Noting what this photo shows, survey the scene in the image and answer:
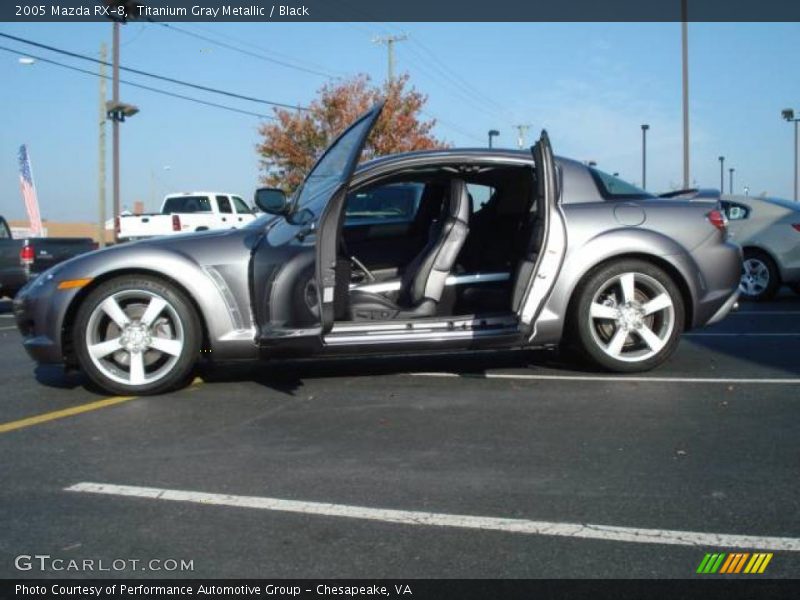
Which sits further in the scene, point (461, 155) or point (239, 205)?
point (239, 205)

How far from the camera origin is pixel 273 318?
521 centimetres

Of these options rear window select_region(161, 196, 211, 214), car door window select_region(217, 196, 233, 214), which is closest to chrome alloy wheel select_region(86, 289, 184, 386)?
rear window select_region(161, 196, 211, 214)

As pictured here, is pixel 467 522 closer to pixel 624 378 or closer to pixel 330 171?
pixel 624 378

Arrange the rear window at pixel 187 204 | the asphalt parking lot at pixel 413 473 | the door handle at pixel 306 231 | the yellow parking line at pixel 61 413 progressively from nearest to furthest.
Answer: the asphalt parking lot at pixel 413 473, the yellow parking line at pixel 61 413, the door handle at pixel 306 231, the rear window at pixel 187 204

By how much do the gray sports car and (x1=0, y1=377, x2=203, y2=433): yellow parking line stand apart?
0.09 m

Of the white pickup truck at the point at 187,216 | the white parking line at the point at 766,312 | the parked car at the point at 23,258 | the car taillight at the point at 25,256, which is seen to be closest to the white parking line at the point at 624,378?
the white parking line at the point at 766,312

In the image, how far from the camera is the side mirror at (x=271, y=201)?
571 centimetres

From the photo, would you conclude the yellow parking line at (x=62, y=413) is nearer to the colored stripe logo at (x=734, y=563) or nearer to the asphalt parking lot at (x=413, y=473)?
the asphalt parking lot at (x=413, y=473)

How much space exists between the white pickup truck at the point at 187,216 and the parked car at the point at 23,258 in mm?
8231

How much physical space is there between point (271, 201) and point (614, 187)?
2434mm

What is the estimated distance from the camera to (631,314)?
19.0 feet

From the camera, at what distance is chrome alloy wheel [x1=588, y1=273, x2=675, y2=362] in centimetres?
576
